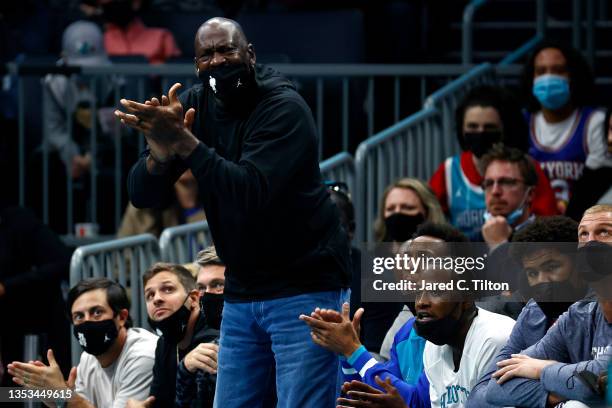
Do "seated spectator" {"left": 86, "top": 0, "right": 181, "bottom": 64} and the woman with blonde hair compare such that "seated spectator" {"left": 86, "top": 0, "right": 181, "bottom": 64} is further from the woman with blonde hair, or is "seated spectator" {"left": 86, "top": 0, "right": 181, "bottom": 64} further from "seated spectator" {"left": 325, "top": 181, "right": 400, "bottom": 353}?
"seated spectator" {"left": 325, "top": 181, "right": 400, "bottom": 353}

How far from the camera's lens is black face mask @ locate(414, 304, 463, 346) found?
604cm

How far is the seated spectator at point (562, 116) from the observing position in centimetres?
899

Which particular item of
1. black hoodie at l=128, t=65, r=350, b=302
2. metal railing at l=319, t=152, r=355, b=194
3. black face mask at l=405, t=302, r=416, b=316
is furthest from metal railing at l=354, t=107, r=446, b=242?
black hoodie at l=128, t=65, r=350, b=302

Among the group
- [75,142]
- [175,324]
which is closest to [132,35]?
[75,142]

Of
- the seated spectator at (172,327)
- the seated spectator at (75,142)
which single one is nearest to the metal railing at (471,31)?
the seated spectator at (75,142)

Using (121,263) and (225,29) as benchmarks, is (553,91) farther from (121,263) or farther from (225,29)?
(225,29)

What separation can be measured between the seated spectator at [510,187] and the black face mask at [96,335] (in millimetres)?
2090

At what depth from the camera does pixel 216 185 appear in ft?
17.2

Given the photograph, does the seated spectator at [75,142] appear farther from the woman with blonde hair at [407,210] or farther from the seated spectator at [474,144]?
the woman with blonde hair at [407,210]

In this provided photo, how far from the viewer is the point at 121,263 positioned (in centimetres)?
846

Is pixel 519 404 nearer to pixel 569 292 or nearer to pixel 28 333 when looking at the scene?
pixel 569 292

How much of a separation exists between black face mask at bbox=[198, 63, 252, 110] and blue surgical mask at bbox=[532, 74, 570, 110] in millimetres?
4004

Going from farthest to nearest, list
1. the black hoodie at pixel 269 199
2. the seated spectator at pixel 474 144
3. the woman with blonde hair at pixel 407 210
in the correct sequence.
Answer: the seated spectator at pixel 474 144
the woman with blonde hair at pixel 407 210
the black hoodie at pixel 269 199

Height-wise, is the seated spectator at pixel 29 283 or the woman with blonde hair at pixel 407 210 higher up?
the woman with blonde hair at pixel 407 210
